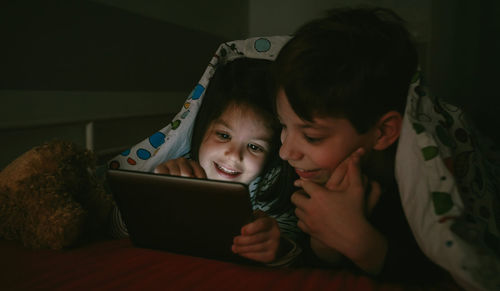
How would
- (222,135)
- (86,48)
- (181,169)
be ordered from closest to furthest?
1. (181,169)
2. (222,135)
3. (86,48)

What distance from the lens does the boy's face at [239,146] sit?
37.1 inches

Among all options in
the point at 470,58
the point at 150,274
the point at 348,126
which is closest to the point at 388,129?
the point at 348,126

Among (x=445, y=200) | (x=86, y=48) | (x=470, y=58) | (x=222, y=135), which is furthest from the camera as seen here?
(x=470, y=58)

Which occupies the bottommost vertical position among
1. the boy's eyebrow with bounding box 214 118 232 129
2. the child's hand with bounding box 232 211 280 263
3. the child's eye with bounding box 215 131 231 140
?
the child's hand with bounding box 232 211 280 263

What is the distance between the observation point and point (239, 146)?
94cm

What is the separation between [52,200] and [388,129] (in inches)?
27.7

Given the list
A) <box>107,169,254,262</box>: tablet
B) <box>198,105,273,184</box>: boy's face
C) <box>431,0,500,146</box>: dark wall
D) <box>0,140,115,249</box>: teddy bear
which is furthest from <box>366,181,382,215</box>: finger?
<box>431,0,500,146</box>: dark wall

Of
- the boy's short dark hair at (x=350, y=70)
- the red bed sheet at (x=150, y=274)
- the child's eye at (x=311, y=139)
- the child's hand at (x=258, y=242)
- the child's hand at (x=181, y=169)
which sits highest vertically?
the boy's short dark hair at (x=350, y=70)

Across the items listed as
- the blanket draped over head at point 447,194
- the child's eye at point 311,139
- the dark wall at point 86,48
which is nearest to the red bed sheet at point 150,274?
the blanket draped over head at point 447,194

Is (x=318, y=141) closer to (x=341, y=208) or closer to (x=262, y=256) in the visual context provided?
(x=341, y=208)

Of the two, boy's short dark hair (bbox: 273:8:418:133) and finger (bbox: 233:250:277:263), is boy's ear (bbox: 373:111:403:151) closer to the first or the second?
boy's short dark hair (bbox: 273:8:418:133)

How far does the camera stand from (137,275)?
66 centimetres

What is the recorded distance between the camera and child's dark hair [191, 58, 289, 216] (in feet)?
3.19

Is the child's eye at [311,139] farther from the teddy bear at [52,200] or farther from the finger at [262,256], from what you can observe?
the teddy bear at [52,200]
